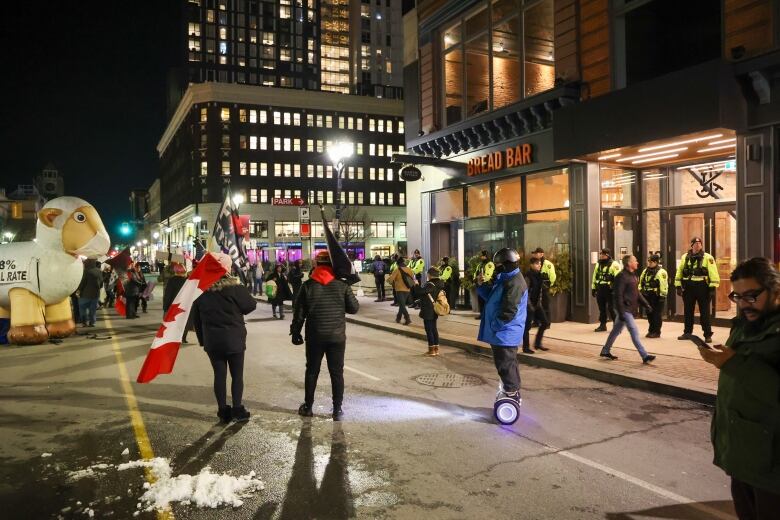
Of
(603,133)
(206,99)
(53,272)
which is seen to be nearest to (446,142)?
(603,133)

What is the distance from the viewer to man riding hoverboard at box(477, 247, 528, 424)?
20.9ft

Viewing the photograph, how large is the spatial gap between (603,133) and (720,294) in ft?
15.4

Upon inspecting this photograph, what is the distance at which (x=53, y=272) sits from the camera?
12.5 metres

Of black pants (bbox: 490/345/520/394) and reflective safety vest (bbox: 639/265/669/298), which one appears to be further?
reflective safety vest (bbox: 639/265/669/298)

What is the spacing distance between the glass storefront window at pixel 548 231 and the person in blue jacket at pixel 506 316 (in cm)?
911

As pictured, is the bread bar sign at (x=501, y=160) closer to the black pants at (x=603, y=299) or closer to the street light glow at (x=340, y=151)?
the street light glow at (x=340, y=151)

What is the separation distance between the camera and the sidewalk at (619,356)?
801 centimetres

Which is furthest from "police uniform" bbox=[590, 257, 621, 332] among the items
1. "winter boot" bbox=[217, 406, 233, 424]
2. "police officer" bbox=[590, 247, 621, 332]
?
"winter boot" bbox=[217, 406, 233, 424]

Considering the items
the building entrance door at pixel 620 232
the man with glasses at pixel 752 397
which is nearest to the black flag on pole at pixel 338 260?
the man with glasses at pixel 752 397

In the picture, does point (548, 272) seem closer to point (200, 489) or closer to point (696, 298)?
point (696, 298)

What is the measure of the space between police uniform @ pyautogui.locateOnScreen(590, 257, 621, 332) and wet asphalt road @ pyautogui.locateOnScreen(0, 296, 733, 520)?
14.1 feet

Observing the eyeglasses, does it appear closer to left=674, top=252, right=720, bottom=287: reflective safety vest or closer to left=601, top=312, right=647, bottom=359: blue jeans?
left=601, top=312, right=647, bottom=359: blue jeans

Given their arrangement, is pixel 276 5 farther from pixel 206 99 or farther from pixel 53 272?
pixel 53 272

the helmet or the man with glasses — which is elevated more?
the helmet
